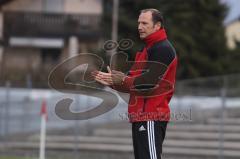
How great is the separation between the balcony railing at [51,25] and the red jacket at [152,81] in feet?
127

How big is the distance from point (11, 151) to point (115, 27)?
1101 inches

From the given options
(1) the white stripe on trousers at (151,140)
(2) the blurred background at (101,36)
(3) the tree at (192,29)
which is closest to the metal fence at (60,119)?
(2) the blurred background at (101,36)

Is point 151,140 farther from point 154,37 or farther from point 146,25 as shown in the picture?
point 146,25

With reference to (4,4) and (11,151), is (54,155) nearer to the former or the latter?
(11,151)

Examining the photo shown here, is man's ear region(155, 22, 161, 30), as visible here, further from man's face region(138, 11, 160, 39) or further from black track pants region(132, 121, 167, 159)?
black track pants region(132, 121, 167, 159)

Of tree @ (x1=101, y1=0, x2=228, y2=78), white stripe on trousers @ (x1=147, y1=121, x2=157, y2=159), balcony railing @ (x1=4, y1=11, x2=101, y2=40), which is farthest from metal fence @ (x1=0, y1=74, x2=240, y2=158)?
tree @ (x1=101, y1=0, x2=228, y2=78)

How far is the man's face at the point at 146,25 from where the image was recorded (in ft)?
21.8

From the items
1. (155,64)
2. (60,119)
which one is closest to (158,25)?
(155,64)

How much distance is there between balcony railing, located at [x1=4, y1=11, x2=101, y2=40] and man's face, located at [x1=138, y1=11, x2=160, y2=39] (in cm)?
3869

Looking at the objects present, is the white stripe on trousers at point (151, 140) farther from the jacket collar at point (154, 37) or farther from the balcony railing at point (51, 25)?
the balcony railing at point (51, 25)

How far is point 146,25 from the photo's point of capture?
21.8 ft

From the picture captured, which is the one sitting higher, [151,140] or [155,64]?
[155,64]

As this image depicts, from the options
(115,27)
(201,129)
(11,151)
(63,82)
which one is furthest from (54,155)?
(115,27)

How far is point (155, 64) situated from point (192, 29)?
43.5m
